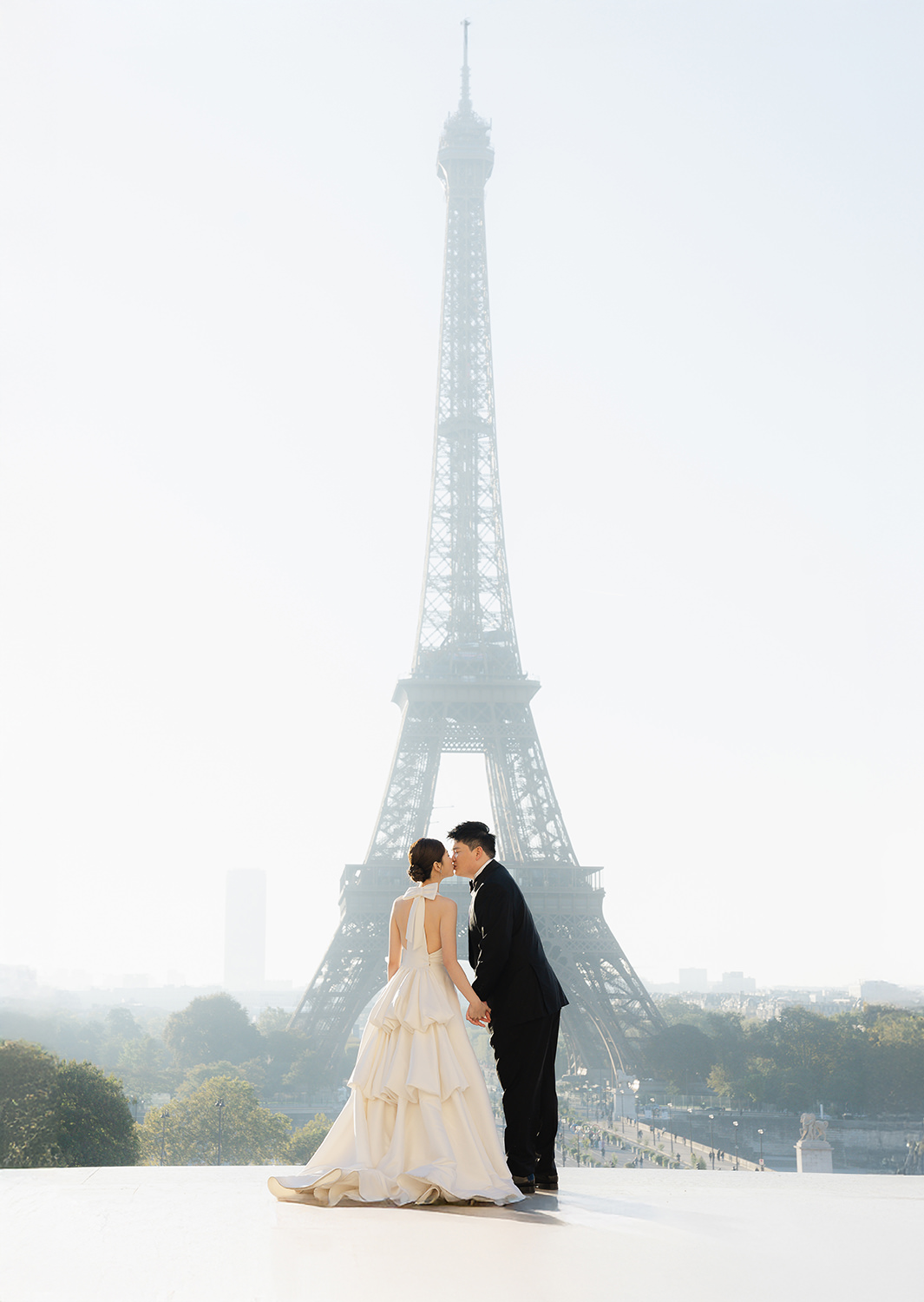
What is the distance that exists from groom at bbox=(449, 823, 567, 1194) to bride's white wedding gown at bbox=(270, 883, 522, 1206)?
171 mm

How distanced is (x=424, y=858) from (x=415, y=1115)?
4.05 ft

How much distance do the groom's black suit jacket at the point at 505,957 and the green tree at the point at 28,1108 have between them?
19.0 metres

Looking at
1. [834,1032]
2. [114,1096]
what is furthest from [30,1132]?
[834,1032]

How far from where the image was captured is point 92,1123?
22125 mm

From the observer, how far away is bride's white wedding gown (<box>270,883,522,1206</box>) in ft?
17.1

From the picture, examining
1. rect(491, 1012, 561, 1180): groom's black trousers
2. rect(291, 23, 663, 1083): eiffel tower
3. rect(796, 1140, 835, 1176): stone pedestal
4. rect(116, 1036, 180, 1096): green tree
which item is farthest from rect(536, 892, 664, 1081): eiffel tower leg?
rect(491, 1012, 561, 1180): groom's black trousers

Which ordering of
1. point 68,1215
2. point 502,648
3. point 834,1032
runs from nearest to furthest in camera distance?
point 68,1215
point 502,648
point 834,1032

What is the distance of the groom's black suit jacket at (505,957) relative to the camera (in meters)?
5.58

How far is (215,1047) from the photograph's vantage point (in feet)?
163

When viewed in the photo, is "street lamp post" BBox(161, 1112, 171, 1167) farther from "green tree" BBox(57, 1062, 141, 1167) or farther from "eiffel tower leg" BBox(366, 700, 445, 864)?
"eiffel tower leg" BBox(366, 700, 445, 864)

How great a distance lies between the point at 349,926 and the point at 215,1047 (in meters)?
19.0

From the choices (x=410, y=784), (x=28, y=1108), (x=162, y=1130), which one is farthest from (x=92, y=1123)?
(x=410, y=784)

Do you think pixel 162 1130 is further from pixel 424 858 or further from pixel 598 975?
pixel 424 858

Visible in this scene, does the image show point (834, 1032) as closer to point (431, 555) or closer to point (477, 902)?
point (431, 555)
